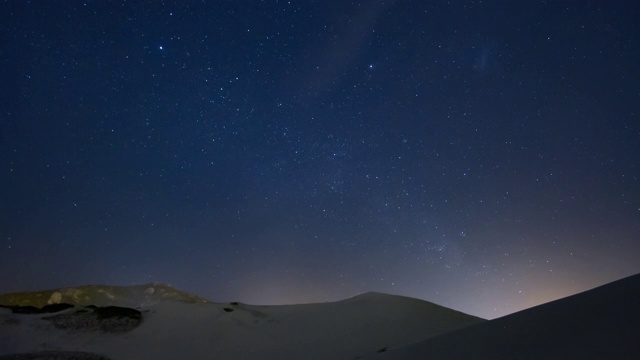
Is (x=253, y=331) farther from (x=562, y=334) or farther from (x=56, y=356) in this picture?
(x=562, y=334)

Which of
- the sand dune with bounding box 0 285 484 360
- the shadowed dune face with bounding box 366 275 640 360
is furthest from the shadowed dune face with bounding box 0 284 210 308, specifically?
the shadowed dune face with bounding box 366 275 640 360

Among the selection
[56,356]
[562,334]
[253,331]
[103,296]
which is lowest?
[56,356]

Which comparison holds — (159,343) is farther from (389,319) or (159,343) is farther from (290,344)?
(389,319)

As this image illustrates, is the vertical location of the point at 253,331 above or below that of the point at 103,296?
below

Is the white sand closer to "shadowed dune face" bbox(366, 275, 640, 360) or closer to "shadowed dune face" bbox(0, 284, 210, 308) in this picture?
"shadowed dune face" bbox(0, 284, 210, 308)

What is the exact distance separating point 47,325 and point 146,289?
335 inches

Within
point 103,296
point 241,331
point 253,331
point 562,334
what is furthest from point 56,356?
point 562,334

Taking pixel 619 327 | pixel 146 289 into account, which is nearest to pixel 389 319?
pixel 619 327

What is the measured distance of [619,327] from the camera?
405cm

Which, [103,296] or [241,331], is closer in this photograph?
[241,331]

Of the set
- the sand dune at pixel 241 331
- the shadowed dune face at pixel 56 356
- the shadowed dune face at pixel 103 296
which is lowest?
the shadowed dune face at pixel 56 356

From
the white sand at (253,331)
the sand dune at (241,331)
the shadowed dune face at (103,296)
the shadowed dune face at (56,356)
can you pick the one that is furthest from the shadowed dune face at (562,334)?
the shadowed dune face at (103,296)

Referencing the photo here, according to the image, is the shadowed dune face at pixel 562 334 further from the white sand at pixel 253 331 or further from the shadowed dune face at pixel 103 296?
the shadowed dune face at pixel 103 296

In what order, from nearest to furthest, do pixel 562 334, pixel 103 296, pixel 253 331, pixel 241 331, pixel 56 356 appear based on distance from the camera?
pixel 562 334, pixel 56 356, pixel 241 331, pixel 253 331, pixel 103 296
